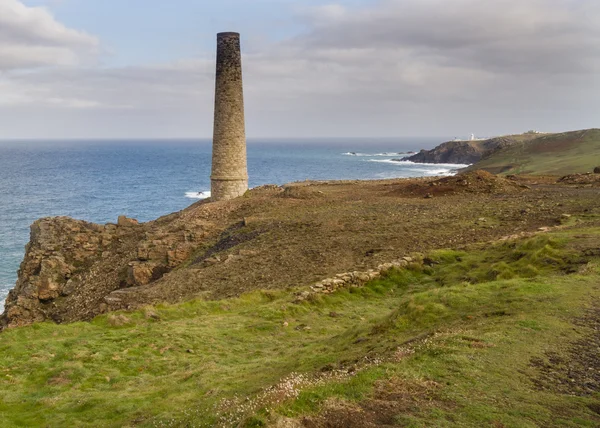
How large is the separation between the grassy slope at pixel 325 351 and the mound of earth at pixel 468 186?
12.7 metres

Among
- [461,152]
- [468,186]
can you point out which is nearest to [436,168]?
[461,152]

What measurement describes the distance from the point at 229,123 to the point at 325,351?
82.4 ft

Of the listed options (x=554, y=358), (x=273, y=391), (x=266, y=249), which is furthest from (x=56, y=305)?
(x=554, y=358)

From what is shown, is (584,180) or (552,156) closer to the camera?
(584,180)

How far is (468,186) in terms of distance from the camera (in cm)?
3183

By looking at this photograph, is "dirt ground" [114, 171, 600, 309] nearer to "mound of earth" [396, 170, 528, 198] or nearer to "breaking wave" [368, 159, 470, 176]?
"mound of earth" [396, 170, 528, 198]

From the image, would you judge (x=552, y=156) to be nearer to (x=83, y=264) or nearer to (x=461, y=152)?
(x=83, y=264)

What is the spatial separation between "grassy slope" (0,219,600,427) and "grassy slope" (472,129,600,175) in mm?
35889

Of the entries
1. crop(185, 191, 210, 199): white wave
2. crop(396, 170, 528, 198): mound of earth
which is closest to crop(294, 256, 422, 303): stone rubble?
crop(396, 170, 528, 198): mound of earth

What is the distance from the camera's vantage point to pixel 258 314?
16.1m

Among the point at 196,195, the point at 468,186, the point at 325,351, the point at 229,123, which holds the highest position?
the point at 229,123

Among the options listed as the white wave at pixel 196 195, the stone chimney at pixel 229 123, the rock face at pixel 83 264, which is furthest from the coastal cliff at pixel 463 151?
the rock face at pixel 83 264

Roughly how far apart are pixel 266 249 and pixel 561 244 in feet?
37.4

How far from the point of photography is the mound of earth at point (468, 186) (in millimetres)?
31422
